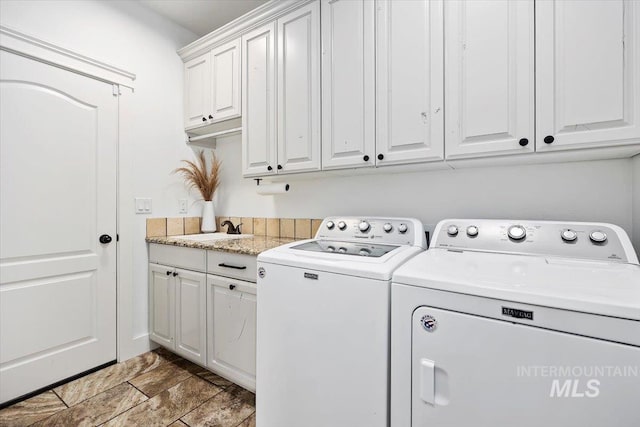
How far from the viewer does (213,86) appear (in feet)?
7.48

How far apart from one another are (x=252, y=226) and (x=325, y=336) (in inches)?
59.0

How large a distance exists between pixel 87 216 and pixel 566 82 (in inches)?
106

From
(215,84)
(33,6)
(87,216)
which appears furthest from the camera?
(215,84)

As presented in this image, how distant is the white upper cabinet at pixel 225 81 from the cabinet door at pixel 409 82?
1.10 m

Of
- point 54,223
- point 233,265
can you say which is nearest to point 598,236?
point 233,265

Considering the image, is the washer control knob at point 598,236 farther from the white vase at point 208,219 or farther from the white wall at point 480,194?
the white vase at point 208,219

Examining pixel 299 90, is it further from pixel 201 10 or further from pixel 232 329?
pixel 232 329

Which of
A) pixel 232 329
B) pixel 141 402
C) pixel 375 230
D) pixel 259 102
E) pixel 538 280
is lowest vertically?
pixel 141 402

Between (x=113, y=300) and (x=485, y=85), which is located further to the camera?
(x=113, y=300)

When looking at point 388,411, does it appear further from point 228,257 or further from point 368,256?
point 228,257

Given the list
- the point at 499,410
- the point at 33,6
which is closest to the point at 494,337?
the point at 499,410

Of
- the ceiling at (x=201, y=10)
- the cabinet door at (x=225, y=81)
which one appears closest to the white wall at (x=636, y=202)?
the cabinet door at (x=225, y=81)

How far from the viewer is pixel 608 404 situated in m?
0.72

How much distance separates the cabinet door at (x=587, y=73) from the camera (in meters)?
1.04
